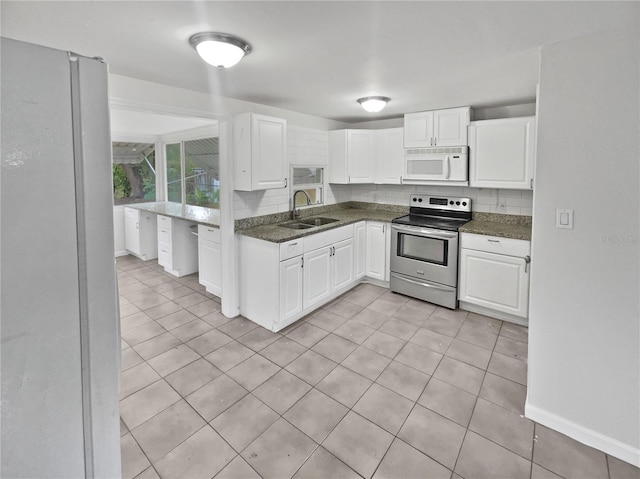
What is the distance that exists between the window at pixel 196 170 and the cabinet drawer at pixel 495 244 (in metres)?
3.50

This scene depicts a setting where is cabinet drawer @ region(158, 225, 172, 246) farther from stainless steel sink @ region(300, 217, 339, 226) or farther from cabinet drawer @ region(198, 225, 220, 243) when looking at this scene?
stainless steel sink @ region(300, 217, 339, 226)

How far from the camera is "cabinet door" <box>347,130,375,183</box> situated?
15.0ft

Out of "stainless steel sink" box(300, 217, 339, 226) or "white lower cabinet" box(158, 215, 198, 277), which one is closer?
"stainless steel sink" box(300, 217, 339, 226)

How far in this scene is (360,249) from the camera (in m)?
Answer: 4.44

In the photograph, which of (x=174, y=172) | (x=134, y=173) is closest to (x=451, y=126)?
(x=174, y=172)

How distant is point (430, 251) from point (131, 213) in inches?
192

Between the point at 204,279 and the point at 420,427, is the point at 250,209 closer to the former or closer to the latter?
the point at 204,279

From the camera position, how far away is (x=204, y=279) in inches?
172

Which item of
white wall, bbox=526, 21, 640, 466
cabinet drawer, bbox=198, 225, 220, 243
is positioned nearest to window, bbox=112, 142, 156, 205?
cabinet drawer, bbox=198, 225, 220, 243

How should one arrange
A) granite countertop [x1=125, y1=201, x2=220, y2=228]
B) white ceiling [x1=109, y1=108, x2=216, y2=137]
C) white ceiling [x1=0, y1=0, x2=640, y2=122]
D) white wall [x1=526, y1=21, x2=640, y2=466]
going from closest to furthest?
white ceiling [x1=0, y1=0, x2=640, y2=122], white wall [x1=526, y1=21, x2=640, y2=466], white ceiling [x1=109, y1=108, x2=216, y2=137], granite countertop [x1=125, y1=201, x2=220, y2=228]

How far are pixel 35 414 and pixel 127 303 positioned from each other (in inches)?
143

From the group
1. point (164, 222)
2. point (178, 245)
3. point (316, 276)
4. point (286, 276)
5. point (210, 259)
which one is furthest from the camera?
point (164, 222)

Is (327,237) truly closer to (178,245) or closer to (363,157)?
(363,157)

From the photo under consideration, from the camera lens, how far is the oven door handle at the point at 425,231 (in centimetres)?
368
